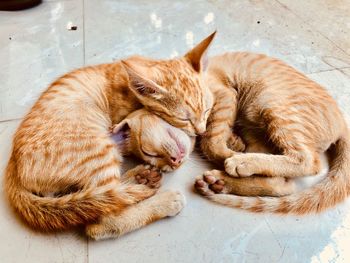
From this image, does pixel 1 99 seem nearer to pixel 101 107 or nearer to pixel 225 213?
pixel 101 107

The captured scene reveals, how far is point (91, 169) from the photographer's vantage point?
1.22 meters

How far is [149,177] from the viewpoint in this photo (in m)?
1.36

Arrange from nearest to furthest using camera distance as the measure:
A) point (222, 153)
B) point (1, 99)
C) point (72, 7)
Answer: point (222, 153) < point (1, 99) < point (72, 7)

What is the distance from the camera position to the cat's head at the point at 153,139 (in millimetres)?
1359

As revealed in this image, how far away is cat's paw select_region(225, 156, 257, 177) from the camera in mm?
1328

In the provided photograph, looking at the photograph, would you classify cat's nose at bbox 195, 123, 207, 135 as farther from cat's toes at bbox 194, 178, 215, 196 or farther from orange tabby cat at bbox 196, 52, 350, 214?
cat's toes at bbox 194, 178, 215, 196

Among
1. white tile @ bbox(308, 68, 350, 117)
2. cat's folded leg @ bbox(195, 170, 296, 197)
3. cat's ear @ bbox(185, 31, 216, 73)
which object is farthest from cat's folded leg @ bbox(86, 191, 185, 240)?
white tile @ bbox(308, 68, 350, 117)

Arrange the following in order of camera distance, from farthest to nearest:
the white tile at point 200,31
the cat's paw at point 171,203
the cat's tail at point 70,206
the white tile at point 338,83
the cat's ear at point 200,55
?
the white tile at point 200,31
the white tile at point 338,83
the cat's ear at point 200,55
the cat's paw at point 171,203
the cat's tail at point 70,206

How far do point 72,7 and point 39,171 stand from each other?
7.09 feet

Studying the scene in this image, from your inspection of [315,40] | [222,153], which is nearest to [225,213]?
[222,153]

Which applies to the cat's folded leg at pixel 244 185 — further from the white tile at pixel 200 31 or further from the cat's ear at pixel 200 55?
the white tile at pixel 200 31

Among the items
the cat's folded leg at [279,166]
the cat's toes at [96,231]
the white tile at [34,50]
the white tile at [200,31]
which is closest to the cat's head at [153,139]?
the cat's folded leg at [279,166]

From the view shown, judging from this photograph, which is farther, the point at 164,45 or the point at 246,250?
the point at 164,45

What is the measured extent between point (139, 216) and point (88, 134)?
0.37 m
